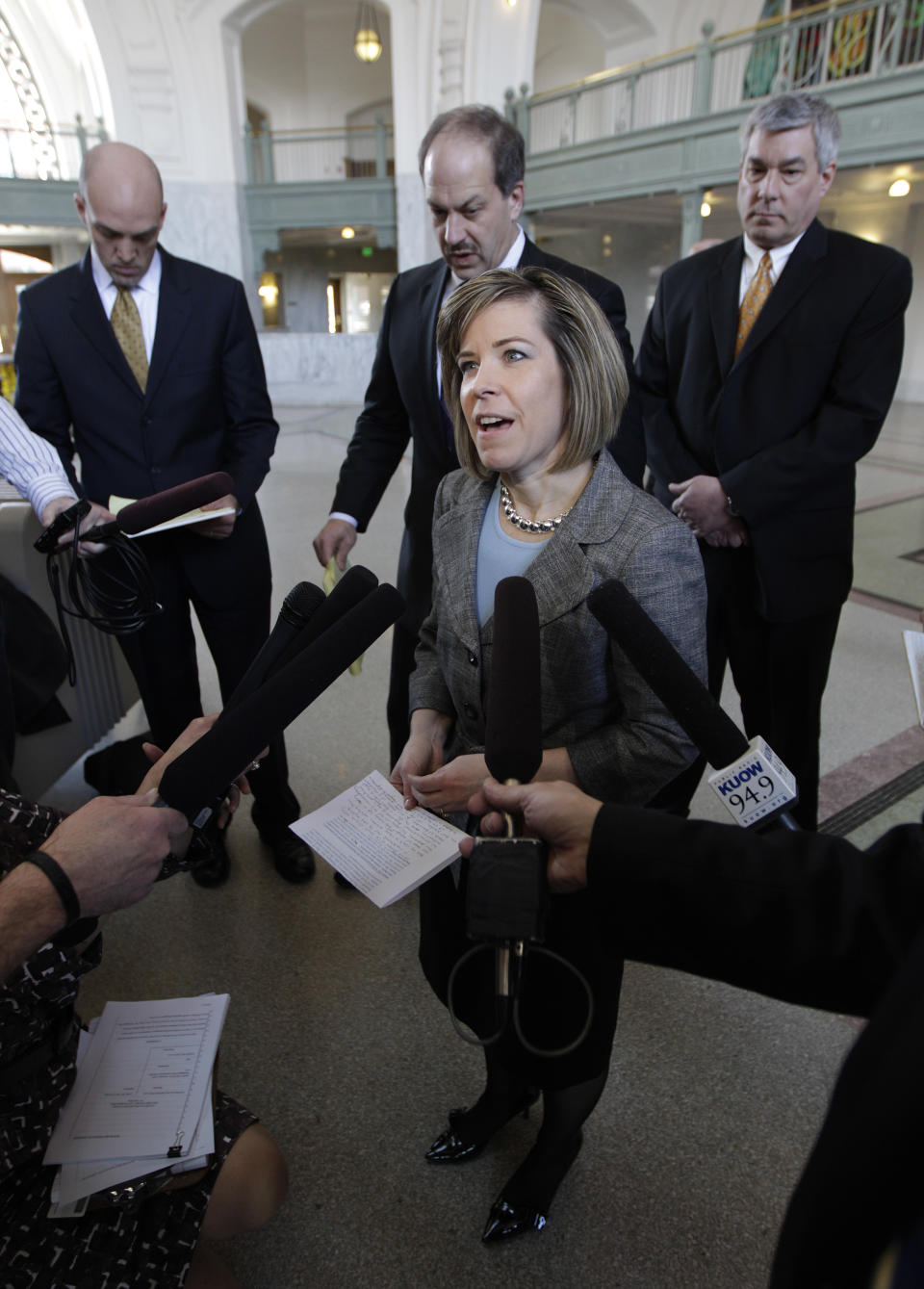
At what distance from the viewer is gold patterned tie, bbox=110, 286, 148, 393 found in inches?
91.0

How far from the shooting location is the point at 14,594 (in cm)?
221

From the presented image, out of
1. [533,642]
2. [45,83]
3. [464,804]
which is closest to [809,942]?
[533,642]

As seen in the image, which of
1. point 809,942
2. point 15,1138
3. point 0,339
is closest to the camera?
point 809,942

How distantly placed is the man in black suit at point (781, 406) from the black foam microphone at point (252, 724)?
130 cm

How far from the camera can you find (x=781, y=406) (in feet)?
7.11

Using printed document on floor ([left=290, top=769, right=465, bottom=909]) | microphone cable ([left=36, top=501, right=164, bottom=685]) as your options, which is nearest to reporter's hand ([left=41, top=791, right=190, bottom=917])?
printed document on floor ([left=290, top=769, right=465, bottom=909])

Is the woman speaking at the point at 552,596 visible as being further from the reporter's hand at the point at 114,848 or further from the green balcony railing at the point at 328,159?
the green balcony railing at the point at 328,159

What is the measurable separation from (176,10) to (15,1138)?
18.0 meters

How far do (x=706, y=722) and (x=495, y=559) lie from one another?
0.57m

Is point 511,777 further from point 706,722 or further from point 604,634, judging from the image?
point 604,634

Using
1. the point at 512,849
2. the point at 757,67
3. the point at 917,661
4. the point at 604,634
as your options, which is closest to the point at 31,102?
the point at 757,67

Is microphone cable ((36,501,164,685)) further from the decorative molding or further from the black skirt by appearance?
the decorative molding

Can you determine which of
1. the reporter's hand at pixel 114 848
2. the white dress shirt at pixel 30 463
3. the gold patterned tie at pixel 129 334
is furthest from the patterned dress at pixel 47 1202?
the gold patterned tie at pixel 129 334

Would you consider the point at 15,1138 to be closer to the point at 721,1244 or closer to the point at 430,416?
the point at 721,1244
